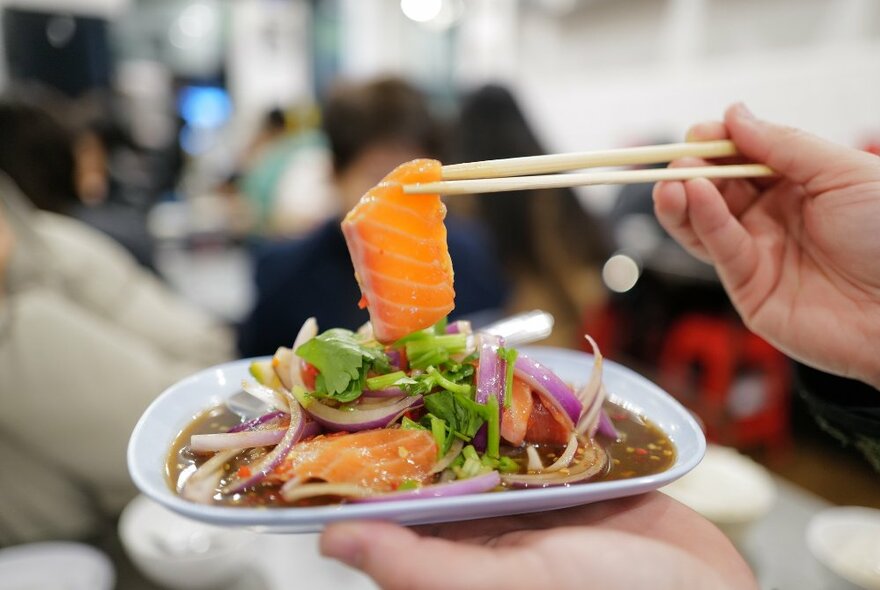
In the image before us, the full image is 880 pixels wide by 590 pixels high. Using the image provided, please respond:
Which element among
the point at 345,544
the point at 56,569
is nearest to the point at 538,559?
the point at 345,544

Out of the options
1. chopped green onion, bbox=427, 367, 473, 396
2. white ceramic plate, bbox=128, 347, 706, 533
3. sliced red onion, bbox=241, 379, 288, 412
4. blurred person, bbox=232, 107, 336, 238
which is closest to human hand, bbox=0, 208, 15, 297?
white ceramic plate, bbox=128, 347, 706, 533

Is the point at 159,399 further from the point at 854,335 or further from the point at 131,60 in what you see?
the point at 131,60

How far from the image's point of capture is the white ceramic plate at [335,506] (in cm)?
81

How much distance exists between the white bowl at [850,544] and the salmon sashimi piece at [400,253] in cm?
107

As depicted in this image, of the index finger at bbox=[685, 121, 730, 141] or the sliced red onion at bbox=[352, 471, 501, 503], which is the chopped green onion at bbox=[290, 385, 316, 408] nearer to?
the sliced red onion at bbox=[352, 471, 501, 503]

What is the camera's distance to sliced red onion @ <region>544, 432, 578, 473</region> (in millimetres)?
1009

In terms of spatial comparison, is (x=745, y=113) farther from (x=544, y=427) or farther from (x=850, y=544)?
(x=850, y=544)

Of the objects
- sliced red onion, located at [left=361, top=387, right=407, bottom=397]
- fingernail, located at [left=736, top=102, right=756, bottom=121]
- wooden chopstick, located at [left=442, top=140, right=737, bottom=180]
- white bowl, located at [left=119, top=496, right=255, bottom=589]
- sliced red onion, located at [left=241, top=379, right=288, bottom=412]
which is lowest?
white bowl, located at [left=119, top=496, right=255, bottom=589]

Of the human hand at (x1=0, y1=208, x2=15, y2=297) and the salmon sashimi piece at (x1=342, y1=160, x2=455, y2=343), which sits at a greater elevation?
the salmon sashimi piece at (x1=342, y1=160, x2=455, y2=343)

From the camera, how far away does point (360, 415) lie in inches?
40.8

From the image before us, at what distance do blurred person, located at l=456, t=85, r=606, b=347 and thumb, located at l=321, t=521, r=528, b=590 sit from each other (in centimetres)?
243

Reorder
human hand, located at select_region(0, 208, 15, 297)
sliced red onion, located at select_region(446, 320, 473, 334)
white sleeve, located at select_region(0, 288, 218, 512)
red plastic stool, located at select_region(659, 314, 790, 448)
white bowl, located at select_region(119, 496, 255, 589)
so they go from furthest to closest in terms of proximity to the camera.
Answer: red plastic stool, located at select_region(659, 314, 790, 448) < human hand, located at select_region(0, 208, 15, 297) < white sleeve, located at select_region(0, 288, 218, 512) < white bowl, located at select_region(119, 496, 255, 589) < sliced red onion, located at select_region(446, 320, 473, 334)

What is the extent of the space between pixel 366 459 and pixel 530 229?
7.96 ft

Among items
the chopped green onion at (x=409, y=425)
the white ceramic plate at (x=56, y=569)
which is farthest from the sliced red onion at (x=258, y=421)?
the white ceramic plate at (x=56, y=569)
